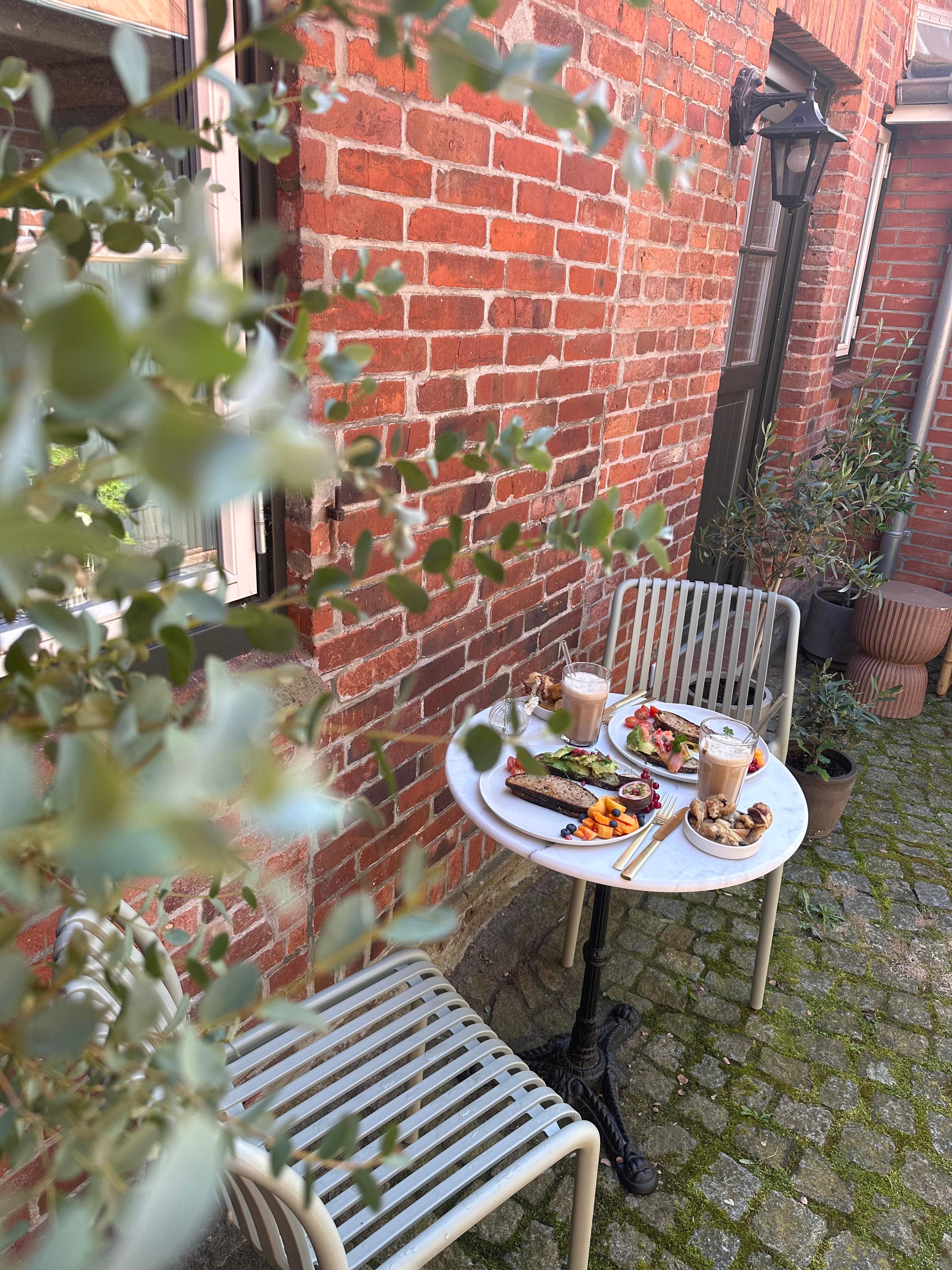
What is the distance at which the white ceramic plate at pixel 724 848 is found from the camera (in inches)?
63.9

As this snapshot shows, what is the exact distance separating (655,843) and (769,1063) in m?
1.06

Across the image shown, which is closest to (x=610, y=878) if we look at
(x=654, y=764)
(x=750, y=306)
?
(x=654, y=764)

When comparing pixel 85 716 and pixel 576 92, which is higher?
pixel 576 92

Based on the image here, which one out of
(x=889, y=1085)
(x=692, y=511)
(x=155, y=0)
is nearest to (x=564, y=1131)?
(x=889, y=1085)

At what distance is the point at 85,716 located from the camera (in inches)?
17.3

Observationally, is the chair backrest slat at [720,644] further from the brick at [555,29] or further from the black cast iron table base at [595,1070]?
the brick at [555,29]

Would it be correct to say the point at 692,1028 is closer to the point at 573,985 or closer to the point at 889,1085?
the point at 573,985

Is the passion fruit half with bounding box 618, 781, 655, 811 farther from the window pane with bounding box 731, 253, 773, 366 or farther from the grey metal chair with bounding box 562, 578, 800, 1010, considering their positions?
the window pane with bounding box 731, 253, 773, 366

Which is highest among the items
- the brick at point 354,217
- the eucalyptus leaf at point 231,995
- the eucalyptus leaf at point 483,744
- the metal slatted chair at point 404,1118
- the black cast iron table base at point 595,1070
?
the brick at point 354,217

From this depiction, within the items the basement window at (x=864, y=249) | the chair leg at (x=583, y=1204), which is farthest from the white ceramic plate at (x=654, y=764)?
the basement window at (x=864, y=249)

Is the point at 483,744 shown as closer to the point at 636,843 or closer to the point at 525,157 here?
the point at 636,843

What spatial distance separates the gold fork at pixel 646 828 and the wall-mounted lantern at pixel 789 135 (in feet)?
8.18

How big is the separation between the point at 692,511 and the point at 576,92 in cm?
175

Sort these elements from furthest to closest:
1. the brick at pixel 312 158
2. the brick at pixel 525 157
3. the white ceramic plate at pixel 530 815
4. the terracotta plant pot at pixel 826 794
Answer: the terracotta plant pot at pixel 826 794, the brick at pixel 525 157, the white ceramic plate at pixel 530 815, the brick at pixel 312 158
